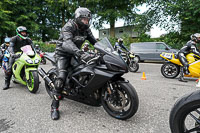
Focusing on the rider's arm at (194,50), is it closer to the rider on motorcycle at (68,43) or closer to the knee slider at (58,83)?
the rider on motorcycle at (68,43)

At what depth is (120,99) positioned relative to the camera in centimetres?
233

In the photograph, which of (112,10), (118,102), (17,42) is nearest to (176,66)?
(118,102)

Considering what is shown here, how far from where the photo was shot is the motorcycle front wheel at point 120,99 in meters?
2.19

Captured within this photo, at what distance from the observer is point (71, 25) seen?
2557 millimetres

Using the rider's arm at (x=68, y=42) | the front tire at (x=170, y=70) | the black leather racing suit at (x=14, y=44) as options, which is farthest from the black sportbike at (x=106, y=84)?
the front tire at (x=170, y=70)

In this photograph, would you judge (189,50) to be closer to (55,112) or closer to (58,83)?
(58,83)

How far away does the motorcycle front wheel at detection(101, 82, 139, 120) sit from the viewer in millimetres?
2186

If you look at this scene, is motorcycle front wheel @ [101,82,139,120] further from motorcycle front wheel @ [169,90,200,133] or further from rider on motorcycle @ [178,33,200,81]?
rider on motorcycle @ [178,33,200,81]

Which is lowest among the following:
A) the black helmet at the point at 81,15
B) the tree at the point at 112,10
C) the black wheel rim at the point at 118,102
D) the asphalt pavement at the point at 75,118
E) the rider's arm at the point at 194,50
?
the asphalt pavement at the point at 75,118

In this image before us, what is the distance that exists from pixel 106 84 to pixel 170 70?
476cm

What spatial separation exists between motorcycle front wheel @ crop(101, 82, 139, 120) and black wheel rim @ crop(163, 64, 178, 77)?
4.53m

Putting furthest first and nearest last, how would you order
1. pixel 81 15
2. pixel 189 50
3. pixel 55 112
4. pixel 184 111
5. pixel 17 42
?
pixel 189 50 < pixel 17 42 < pixel 55 112 < pixel 81 15 < pixel 184 111

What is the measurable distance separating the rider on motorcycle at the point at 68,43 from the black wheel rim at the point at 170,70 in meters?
4.59

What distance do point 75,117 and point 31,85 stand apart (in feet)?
6.75
